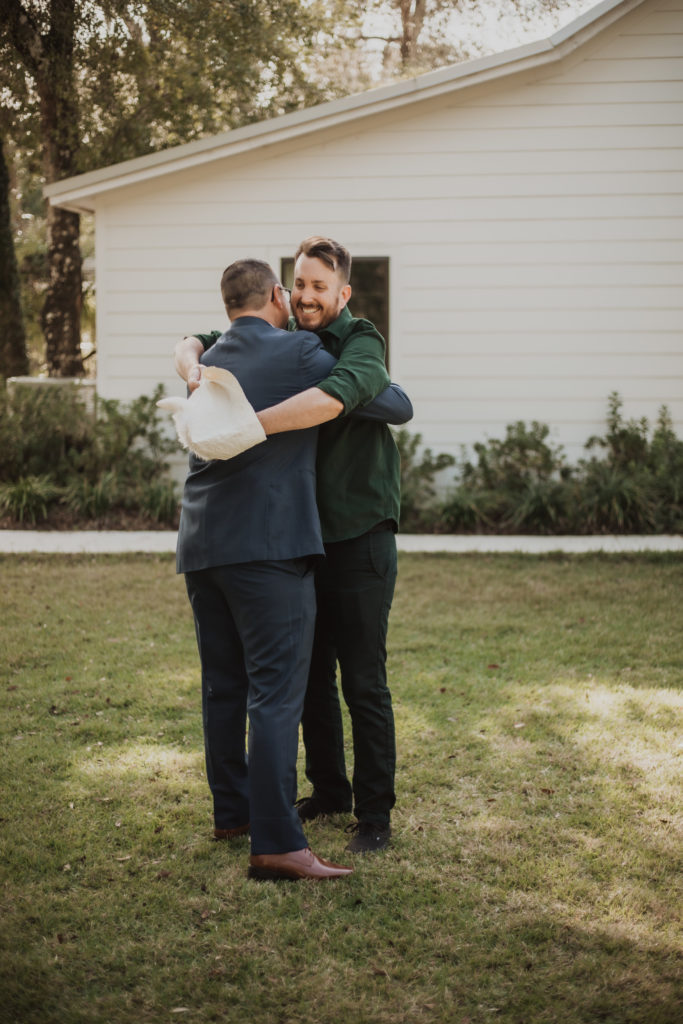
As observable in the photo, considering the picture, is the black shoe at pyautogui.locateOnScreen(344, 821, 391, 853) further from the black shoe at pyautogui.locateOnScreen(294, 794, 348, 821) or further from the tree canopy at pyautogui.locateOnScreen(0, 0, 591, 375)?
the tree canopy at pyautogui.locateOnScreen(0, 0, 591, 375)

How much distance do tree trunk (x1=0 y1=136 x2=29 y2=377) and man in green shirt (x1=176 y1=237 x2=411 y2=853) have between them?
38.7 feet

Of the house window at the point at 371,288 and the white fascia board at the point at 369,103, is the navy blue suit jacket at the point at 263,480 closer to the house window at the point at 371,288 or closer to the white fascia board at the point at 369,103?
the white fascia board at the point at 369,103

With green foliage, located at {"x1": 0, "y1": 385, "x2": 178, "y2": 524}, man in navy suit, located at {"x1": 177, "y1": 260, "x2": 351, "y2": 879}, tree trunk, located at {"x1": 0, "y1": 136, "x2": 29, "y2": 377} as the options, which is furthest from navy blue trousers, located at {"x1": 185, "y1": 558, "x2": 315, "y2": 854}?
tree trunk, located at {"x1": 0, "y1": 136, "x2": 29, "y2": 377}

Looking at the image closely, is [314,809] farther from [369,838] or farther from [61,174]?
[61,174]

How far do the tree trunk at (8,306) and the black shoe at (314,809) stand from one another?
12.1 m

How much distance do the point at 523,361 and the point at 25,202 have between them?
62.5 ft

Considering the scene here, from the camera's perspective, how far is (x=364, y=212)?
31.3ft

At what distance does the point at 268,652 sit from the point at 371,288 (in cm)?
716

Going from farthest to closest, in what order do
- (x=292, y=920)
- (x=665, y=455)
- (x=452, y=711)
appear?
1. (x=665, y=455)
2. (x=452, y=711)
3. (x=292, y=920)

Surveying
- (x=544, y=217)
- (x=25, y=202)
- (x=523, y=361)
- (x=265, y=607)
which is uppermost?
(x=25, y=202)

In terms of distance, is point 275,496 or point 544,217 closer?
point 275,496

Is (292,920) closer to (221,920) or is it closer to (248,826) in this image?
(221,920)

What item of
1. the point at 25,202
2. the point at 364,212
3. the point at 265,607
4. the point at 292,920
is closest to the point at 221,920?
the point at 292,920

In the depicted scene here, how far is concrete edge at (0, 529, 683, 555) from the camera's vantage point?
808 centimetres
